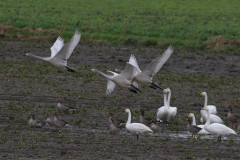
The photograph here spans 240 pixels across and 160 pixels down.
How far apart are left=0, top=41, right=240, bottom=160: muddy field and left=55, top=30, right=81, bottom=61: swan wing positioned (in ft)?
5.68

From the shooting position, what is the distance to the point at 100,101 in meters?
18.6

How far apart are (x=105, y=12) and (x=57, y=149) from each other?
33.8 metres

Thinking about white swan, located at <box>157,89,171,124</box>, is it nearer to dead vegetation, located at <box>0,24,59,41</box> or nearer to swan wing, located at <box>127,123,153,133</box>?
swan wing, located at <box>127,123,153,133</box>

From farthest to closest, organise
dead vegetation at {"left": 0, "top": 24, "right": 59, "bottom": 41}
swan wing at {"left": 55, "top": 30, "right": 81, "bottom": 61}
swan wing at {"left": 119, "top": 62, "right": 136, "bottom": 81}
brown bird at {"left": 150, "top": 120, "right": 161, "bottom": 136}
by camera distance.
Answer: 1. dead vegetation at {"left": 0, "top": 24, "right": 59, "bottom": 41}
2. swan wing at {"left": 55, "top": 30, "right": 81, "bottom": 61}
3. swan wing at {"left": 119, "top": 62, "right": 136, "bottom": 81}
4. brown bird at {"left": 150, "top": 120, "right": 161, "bottom": 136}

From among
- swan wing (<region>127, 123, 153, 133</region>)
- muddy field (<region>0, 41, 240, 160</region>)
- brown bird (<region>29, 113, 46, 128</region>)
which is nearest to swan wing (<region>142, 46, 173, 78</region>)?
muddy field (<region>0, 41, 240, 160</region>)

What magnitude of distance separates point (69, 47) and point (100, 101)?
2.72 metres

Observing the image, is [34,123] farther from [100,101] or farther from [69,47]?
[100,101]

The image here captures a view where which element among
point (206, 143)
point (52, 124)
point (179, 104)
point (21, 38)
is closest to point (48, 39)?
point (21, 38)

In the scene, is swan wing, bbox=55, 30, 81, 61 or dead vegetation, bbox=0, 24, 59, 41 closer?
swan wing, bbox=55, 30, 81, 61

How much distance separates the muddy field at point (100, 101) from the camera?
1180cm

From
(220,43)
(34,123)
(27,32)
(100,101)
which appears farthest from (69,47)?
(27,32)

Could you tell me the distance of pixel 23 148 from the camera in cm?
1158

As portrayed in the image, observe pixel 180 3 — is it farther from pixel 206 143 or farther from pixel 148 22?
pixel 206 143

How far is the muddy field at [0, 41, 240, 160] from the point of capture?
11.8 m
